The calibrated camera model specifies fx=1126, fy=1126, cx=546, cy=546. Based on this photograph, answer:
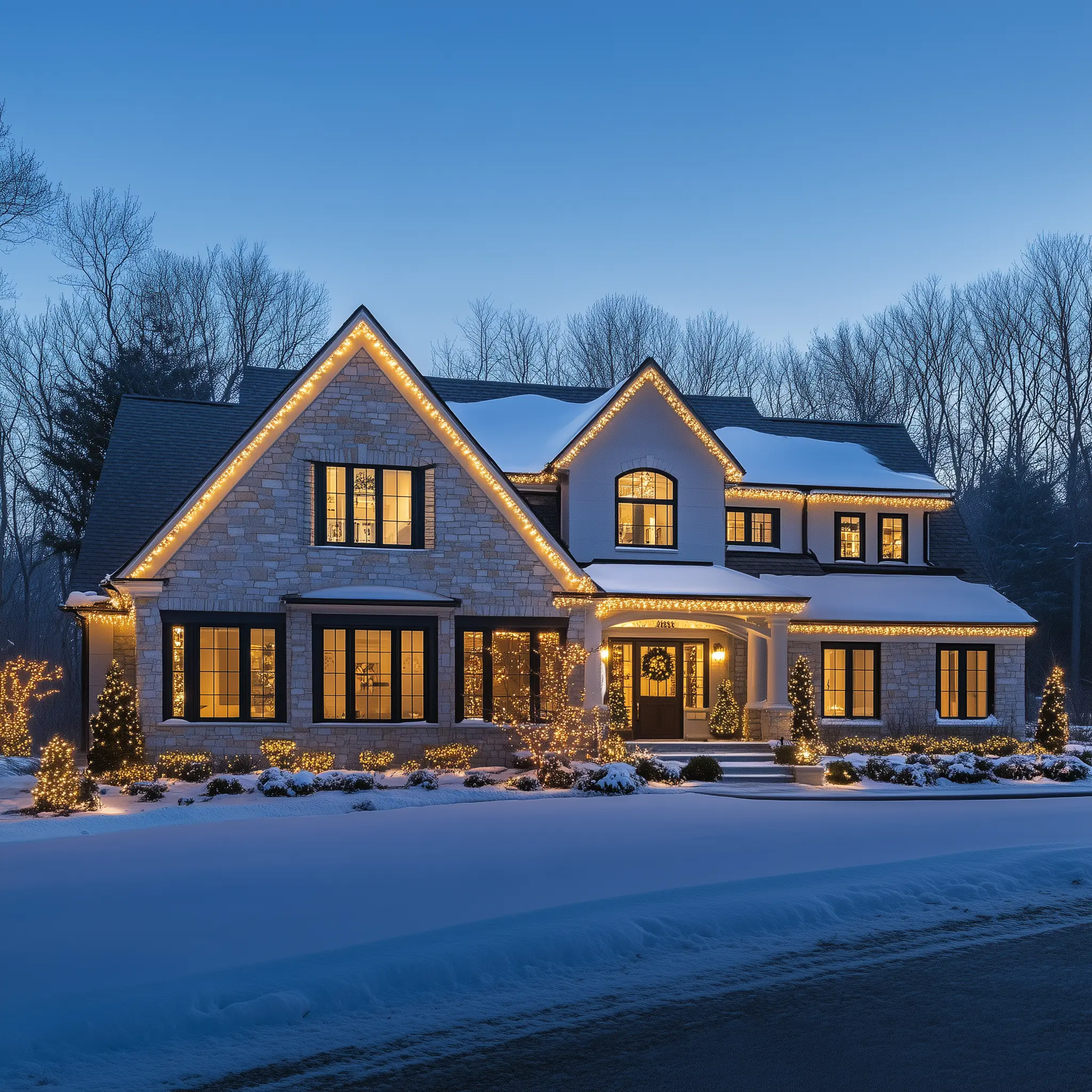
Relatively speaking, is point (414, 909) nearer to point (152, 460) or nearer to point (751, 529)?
point (751, 529)

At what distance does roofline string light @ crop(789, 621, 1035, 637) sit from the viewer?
24.6m

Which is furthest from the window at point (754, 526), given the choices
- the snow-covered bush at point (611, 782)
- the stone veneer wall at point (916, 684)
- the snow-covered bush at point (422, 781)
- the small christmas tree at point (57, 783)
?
the small christmas tree at point (57, 783)

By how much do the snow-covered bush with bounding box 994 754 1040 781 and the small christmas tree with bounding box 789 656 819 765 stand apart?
127 inches

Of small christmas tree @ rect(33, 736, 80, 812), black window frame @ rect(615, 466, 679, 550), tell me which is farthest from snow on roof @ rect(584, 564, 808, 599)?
small christmas tree @ rect(33, 736, 80, 812)

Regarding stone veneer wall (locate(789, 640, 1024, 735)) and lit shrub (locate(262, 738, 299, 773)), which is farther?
stone veneer wall (locate(789, 640, 1024, 735))

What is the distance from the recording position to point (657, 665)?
24.3 metres

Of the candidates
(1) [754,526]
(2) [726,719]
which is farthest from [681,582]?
(1) [754,526]

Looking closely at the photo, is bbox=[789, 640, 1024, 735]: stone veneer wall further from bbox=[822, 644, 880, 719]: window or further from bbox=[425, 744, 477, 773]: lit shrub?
bbox=[425, 744, 477, 773]: lit shrub

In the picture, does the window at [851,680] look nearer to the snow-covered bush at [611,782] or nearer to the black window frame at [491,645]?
the black window frame at [491,645]

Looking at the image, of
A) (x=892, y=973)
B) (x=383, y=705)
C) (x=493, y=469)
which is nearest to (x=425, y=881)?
(x=892, y=973)

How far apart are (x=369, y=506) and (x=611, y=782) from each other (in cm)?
668

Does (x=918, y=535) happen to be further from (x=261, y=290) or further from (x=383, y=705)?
(x=261, y=290)

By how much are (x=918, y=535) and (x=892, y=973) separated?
21.1 meters

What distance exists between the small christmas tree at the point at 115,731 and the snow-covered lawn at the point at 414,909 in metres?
2.59
